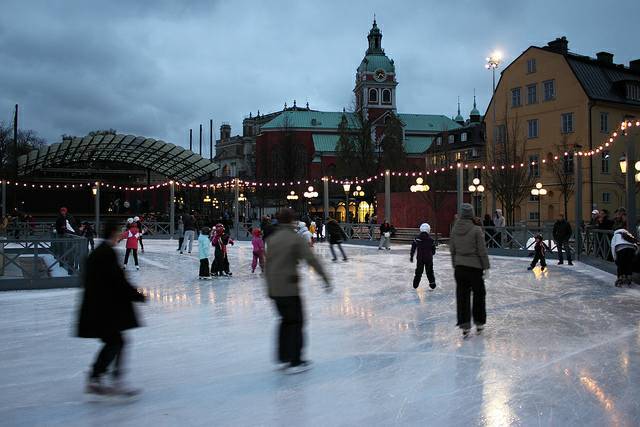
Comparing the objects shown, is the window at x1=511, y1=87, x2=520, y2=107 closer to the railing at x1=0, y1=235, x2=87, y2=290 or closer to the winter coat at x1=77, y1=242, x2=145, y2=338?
the railing at x1=0, y1=235, x2=87, y2=290

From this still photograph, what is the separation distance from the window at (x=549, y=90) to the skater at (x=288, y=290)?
38.0 metres

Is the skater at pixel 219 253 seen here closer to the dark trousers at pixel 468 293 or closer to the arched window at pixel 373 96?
the dark trousers at pixel 468 293

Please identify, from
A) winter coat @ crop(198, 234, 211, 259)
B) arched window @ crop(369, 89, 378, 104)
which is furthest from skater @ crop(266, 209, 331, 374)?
arched window @ crop(369, 89, 378, 104)

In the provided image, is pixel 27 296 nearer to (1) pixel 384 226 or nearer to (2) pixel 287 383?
(2) pixel 287 383

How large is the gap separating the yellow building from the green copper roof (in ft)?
138

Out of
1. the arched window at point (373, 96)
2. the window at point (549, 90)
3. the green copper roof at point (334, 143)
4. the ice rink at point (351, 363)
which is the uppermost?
the arched window at point (373, 96)

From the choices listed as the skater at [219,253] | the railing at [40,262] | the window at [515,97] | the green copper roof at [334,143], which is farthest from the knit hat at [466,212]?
the green copper roof at [334,143]

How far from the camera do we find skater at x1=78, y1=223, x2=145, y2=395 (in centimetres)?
492

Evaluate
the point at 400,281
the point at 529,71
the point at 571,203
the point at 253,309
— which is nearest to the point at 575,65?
the point at 529,71

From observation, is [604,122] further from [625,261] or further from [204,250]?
[204,250]

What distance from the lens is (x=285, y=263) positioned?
5609mm

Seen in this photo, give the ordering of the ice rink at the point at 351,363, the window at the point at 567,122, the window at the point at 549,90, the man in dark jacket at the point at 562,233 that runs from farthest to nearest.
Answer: the window at the point at 549,90, the window at the point at 567,122, the man in dark jacket at the point at 562,233, the ice rink at the point at 351,363

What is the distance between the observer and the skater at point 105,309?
492cm

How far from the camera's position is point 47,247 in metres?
12.7
